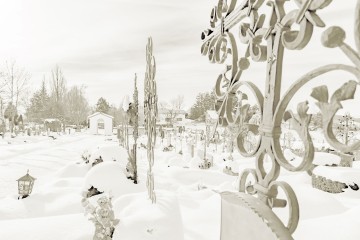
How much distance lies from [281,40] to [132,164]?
9.69 metres

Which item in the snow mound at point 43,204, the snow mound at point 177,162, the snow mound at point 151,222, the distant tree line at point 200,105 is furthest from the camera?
the distant tree line at point 200,105

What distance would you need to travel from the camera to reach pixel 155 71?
6883 millimetres

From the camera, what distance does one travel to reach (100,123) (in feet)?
142

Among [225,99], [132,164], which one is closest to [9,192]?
[132,164]

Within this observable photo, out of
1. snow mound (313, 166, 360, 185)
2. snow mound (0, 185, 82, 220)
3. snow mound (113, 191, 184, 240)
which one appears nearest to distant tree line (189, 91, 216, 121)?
snow mound (313, 166, 360, 185)

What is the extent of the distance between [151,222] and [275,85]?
15.4ft

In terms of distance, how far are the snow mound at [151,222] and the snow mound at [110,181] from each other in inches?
102

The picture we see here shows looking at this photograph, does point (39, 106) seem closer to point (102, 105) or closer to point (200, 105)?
point (102, 105)

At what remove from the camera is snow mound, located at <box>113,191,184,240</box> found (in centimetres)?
476

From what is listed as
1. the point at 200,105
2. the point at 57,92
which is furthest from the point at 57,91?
the point at 200,105

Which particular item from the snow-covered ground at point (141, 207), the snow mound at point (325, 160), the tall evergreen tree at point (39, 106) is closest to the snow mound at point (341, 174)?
the snow-covered ground at point (141, 207)

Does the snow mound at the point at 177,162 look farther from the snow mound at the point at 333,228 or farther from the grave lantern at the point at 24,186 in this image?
the snow mound at the point at 333,228

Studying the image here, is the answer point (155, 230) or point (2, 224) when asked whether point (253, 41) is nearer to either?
point (155, 230)

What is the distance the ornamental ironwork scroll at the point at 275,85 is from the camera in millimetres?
612
